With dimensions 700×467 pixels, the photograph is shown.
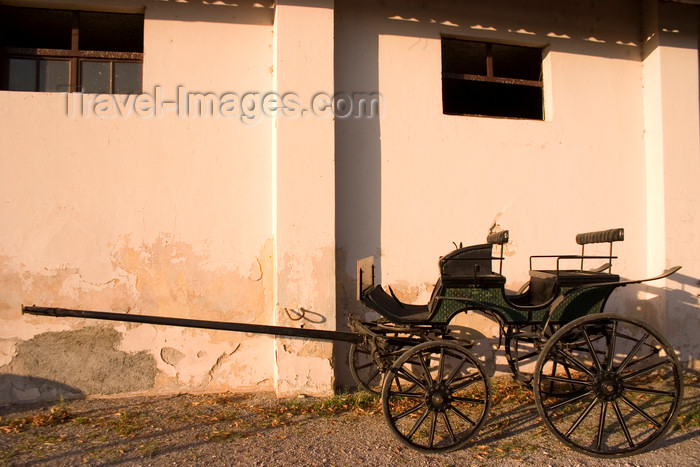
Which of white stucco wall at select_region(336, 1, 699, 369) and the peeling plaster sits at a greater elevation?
white stucco wall at select_region(336, 1, 699, 369)

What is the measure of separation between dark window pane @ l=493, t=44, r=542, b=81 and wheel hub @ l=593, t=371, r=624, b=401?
3.82 metres

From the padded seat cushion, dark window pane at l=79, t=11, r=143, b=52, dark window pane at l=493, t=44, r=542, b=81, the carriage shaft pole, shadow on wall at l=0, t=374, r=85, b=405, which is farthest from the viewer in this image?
dark window pane at l=493, t=44, r=542, b=81

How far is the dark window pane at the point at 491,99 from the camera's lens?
26.3ft

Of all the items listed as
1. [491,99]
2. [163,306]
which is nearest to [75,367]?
[163,306]

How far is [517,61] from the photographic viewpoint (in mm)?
6910

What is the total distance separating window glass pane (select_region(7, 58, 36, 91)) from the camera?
4.88m

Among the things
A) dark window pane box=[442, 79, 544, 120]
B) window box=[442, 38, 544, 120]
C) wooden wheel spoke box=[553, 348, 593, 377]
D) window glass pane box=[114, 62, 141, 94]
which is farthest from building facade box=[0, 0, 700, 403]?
dark window pane box=[442, 79, 544, 120]

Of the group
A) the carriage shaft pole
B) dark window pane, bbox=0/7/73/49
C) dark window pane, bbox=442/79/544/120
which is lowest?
the carriage shaft pole

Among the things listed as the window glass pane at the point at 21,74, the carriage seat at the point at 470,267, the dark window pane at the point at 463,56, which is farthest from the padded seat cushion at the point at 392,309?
the window glass pane at the point at 21,74

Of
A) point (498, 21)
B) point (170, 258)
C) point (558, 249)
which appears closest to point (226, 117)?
point (170, 258)

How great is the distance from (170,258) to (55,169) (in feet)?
4.33

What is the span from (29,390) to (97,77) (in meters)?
3.02

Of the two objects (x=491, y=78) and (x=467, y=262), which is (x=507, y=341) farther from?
(x=491, y=78)

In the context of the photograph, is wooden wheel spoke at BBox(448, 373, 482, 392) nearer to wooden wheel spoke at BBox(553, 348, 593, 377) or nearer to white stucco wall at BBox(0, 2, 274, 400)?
wooden wheel spoke at BBox(553, 348, 593, 377)
